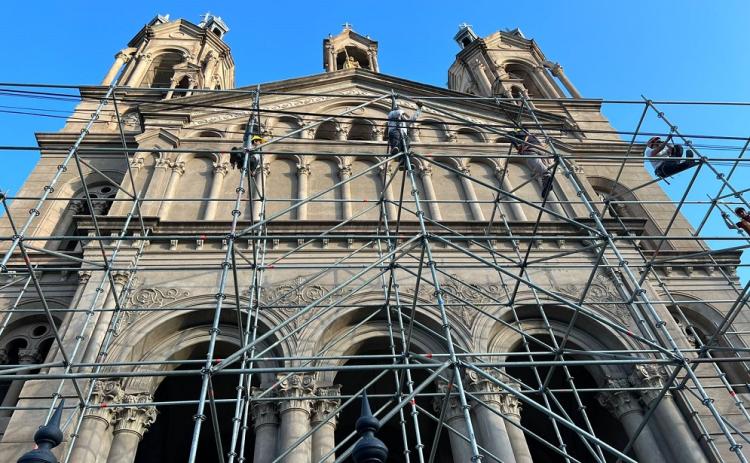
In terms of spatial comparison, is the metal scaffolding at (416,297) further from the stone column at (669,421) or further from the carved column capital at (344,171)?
the carved column capital at (344,171)

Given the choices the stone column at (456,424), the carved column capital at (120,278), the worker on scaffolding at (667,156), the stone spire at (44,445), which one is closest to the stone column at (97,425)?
the carved column capital at (120,278)

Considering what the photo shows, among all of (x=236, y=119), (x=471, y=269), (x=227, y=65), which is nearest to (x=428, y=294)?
(x=471, y=269)

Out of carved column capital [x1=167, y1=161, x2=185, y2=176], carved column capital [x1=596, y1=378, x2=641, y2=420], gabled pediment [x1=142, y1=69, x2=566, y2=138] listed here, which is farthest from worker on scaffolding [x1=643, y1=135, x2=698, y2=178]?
carved column capital [x1=167, y1=161, x2=185, y2=176]

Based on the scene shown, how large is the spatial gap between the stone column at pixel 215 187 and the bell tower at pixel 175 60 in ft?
38.2

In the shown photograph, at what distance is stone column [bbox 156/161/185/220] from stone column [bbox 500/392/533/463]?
8.30 metres

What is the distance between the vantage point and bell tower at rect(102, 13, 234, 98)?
2748 cm

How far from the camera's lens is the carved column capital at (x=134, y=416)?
30.6 ft

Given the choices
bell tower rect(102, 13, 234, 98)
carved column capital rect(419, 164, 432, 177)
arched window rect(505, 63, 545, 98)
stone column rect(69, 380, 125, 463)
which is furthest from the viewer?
arched window rect(505, 63, 545, 98)

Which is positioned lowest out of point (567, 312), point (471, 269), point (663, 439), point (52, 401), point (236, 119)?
point (663, 439)

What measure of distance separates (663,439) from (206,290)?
8594 mm

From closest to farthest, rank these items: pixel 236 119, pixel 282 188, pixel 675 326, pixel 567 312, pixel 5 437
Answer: pixel 5 437
pixel 675 326
pixel 567 312
pixel 282 188
pixel 236 119

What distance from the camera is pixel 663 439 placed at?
9.73m

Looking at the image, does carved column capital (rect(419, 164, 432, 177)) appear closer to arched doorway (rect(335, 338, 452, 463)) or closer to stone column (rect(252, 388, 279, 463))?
arched doorway (rect(335, 338, 452, 463))

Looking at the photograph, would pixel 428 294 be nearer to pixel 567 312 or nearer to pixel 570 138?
pixel 567 312
